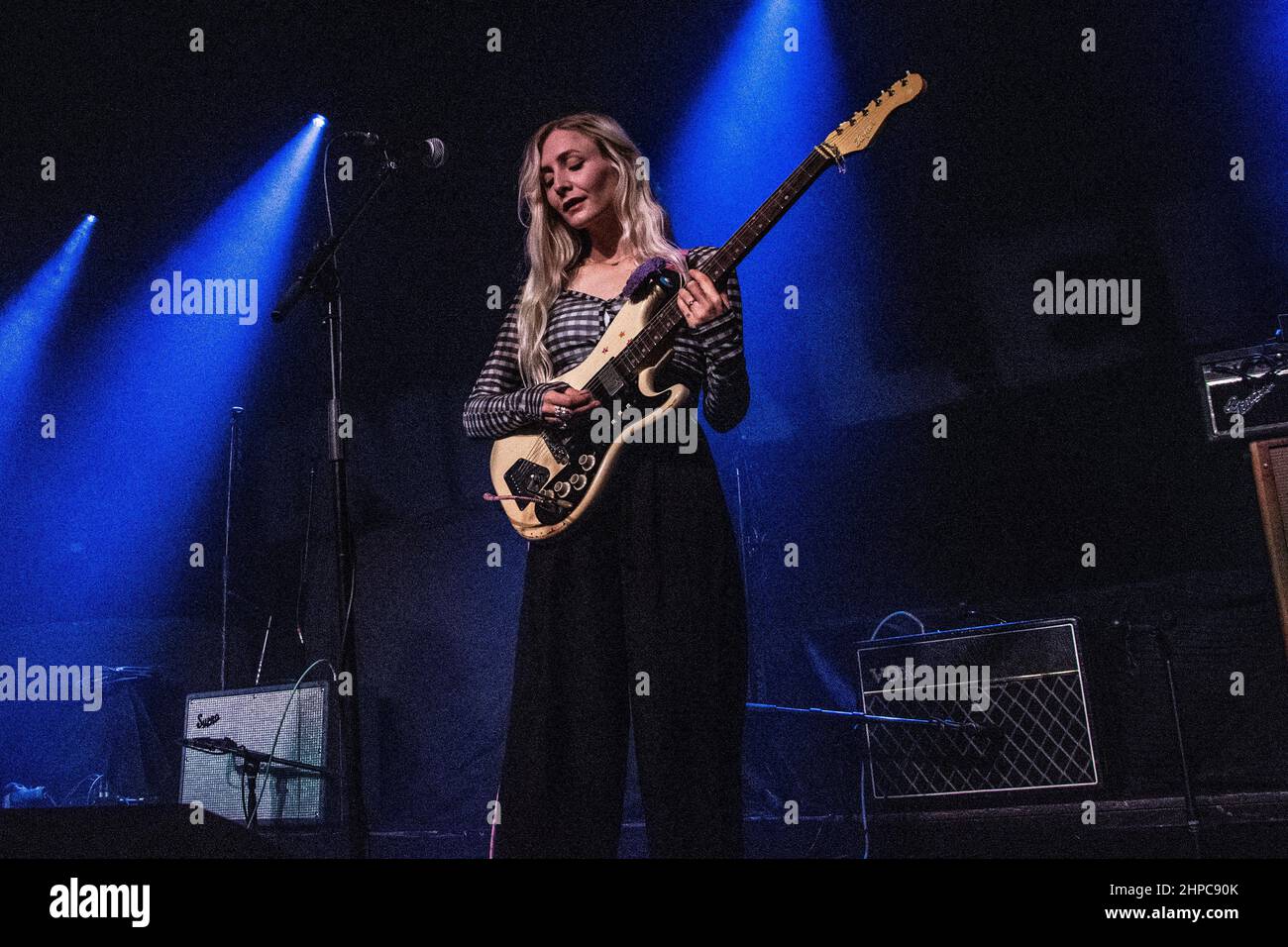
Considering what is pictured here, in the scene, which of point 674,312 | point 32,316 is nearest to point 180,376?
point 32,316

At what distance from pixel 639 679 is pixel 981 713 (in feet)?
6.56

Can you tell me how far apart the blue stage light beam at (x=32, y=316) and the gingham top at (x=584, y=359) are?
3.67 m

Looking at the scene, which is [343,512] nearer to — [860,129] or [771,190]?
[860,129]

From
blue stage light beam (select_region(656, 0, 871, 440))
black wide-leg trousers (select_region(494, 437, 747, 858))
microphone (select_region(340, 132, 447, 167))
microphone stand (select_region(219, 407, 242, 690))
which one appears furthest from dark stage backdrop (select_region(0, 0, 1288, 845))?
black wide-leg trousers (select_region(494, 437, 747, 858))

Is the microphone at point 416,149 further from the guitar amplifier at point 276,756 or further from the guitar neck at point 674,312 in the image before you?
the guitar amplifier at point 276,756

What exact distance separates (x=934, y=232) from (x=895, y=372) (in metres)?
0.59

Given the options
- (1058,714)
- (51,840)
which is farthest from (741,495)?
(51,840)

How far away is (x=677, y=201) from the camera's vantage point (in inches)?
196

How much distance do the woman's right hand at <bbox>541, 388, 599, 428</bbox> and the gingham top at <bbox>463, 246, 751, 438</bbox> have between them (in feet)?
0.11

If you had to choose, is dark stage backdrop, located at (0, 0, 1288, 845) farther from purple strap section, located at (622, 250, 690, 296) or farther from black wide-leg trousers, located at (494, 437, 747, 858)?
purple strap section, located at (622, 250, 690, 296)

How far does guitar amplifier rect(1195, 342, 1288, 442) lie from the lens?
355 centimetres

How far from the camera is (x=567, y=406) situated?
8.50 ft

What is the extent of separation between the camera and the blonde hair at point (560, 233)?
278 cm
